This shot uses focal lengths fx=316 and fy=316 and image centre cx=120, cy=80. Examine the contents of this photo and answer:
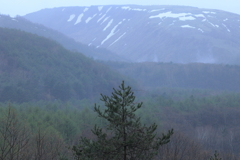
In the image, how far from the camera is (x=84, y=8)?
564 ft

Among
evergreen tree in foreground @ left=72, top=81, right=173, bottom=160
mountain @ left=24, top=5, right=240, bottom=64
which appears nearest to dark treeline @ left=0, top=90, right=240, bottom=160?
evergreen tree in foreground @ left=72, top=81, right=173, bottom=160

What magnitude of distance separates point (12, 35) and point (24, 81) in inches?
693

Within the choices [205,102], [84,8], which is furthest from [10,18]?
[205,102]

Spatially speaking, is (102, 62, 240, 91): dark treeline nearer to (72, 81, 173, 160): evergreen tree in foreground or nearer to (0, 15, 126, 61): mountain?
(0, 15, 126, 61): mountain

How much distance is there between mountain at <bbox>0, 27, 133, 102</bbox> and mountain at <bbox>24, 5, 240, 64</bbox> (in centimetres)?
4792

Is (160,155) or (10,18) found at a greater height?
(10,18)

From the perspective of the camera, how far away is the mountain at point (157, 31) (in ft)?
362

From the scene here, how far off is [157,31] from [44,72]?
242 ft

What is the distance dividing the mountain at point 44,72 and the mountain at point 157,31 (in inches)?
1887

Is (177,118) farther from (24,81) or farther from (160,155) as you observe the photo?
(24,81)

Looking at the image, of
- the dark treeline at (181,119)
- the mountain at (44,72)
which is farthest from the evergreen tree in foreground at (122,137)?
the mountain at (44,72)

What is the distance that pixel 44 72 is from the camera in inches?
2430

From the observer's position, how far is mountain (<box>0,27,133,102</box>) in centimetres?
5384

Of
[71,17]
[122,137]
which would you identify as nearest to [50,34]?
[71,17]
